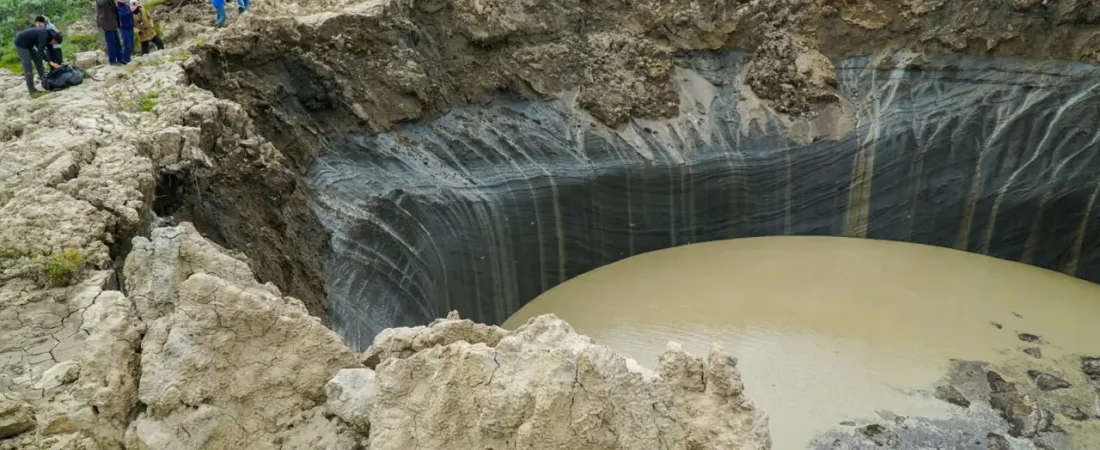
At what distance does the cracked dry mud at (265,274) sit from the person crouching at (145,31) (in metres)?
0.29

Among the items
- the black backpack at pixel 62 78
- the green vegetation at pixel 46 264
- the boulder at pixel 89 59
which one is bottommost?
the green vegetation at pixel 46 264

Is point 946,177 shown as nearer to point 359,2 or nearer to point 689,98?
point 689,98

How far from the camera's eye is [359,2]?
31.9 feet

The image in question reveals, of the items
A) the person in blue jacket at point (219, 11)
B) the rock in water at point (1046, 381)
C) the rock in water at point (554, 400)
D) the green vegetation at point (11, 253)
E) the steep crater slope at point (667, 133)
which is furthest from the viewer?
the steep crater slope at point (667, 133)

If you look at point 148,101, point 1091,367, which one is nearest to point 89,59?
point 148,101

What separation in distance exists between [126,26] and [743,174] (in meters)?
8.10

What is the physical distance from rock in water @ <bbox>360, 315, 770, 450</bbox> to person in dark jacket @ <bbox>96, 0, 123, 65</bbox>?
20.8ft

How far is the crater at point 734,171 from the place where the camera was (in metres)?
9.82

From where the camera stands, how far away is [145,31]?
8.46 metres

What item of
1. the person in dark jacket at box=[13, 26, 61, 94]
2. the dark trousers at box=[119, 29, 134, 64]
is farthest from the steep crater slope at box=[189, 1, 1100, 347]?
the person in dark jacket at box=[13, 26, 61, 94]

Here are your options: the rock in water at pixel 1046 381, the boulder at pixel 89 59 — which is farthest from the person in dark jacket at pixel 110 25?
the rock in water at pixel 1046 381

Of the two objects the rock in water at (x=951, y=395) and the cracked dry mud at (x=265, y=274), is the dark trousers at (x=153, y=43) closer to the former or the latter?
the cracked dry mud at (x=265, y=274)

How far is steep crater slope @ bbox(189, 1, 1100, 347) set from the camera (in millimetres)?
9523

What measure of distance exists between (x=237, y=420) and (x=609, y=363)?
1.58 metres
